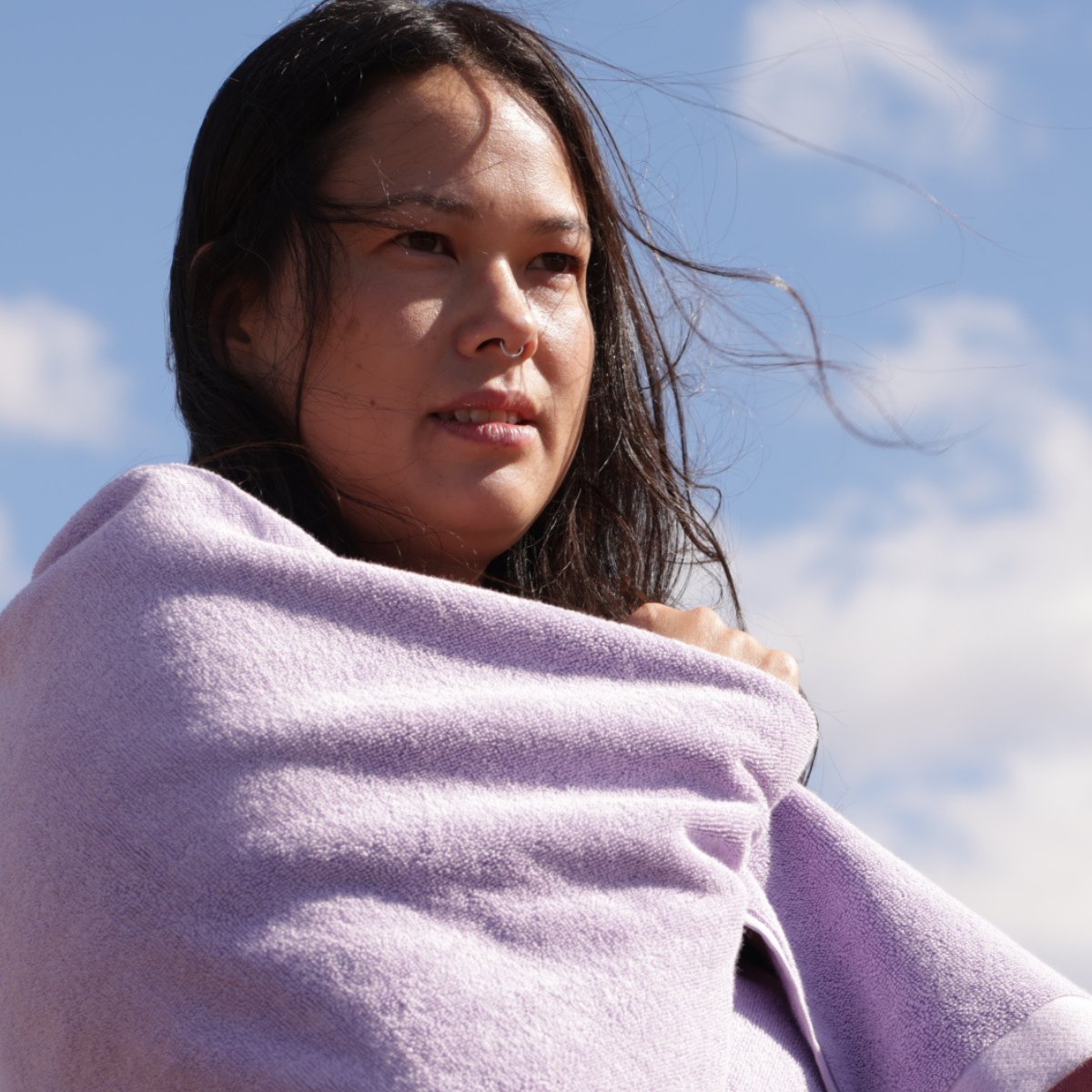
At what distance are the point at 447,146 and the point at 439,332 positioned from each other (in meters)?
0.26

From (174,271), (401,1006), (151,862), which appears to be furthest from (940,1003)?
(174,271)

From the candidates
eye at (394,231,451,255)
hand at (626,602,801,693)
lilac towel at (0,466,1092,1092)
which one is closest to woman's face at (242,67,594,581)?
eye at (394,231,451,255)

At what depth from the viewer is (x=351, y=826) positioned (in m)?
1.50

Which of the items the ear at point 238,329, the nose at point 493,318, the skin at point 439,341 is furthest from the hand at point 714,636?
the ear at point 238,329

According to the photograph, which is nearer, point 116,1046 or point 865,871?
point 116,1046

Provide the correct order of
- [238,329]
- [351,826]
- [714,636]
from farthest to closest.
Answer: [238,329] → [714,636] → [351,826]

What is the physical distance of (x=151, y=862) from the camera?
4.96 ft

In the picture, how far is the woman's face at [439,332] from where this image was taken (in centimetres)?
206

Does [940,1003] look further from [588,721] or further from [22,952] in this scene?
[22,952]

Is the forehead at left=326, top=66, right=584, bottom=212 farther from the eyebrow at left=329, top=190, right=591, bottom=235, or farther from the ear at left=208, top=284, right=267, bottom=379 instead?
the ear at left=208, top=284, right=267, bottom=379

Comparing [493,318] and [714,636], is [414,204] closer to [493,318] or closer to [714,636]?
[493,318]

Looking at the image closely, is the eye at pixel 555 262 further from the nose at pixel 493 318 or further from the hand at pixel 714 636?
the hand at pixel 714 636

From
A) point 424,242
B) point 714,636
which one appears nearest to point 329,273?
point 424,242

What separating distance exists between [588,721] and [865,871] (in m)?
0.49
